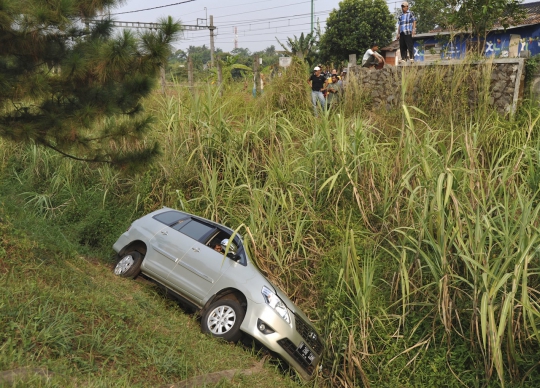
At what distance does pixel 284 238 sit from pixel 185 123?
12.4 ft

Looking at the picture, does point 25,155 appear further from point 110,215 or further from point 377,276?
point 377,276

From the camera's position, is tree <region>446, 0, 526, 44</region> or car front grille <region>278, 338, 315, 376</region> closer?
car front grille <region>278, 338, 315, 376</region>

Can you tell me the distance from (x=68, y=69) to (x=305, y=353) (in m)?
4.39

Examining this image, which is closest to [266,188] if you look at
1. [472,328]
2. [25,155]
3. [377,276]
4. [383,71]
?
[377,276]

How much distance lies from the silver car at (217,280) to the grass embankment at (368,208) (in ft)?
1.22

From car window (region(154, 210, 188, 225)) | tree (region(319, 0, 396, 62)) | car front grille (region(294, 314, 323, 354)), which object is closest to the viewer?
car front grille (region(294, 314, 323, 354))

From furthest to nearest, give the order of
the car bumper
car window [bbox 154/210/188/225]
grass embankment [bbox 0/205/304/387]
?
car window [bbox 154/210/188/225]
the car bumper
grass embankment [bbox 0/205/304/387]

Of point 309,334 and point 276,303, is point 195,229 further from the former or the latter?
point 309,334

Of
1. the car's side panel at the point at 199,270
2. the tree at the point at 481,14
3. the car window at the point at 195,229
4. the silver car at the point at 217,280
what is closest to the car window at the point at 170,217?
the silver car at the point at 217,280

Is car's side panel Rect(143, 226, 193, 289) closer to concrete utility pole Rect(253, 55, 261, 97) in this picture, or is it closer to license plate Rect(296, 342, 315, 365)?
license plate Rect(296, 342, 315, 365)

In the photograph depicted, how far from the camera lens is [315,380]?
23.4 feet

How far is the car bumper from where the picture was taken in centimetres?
681

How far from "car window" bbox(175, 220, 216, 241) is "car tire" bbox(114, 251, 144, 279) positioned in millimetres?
843

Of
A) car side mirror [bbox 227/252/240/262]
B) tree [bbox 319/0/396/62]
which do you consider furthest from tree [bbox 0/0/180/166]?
tree [bbox 319/0/396/62]
